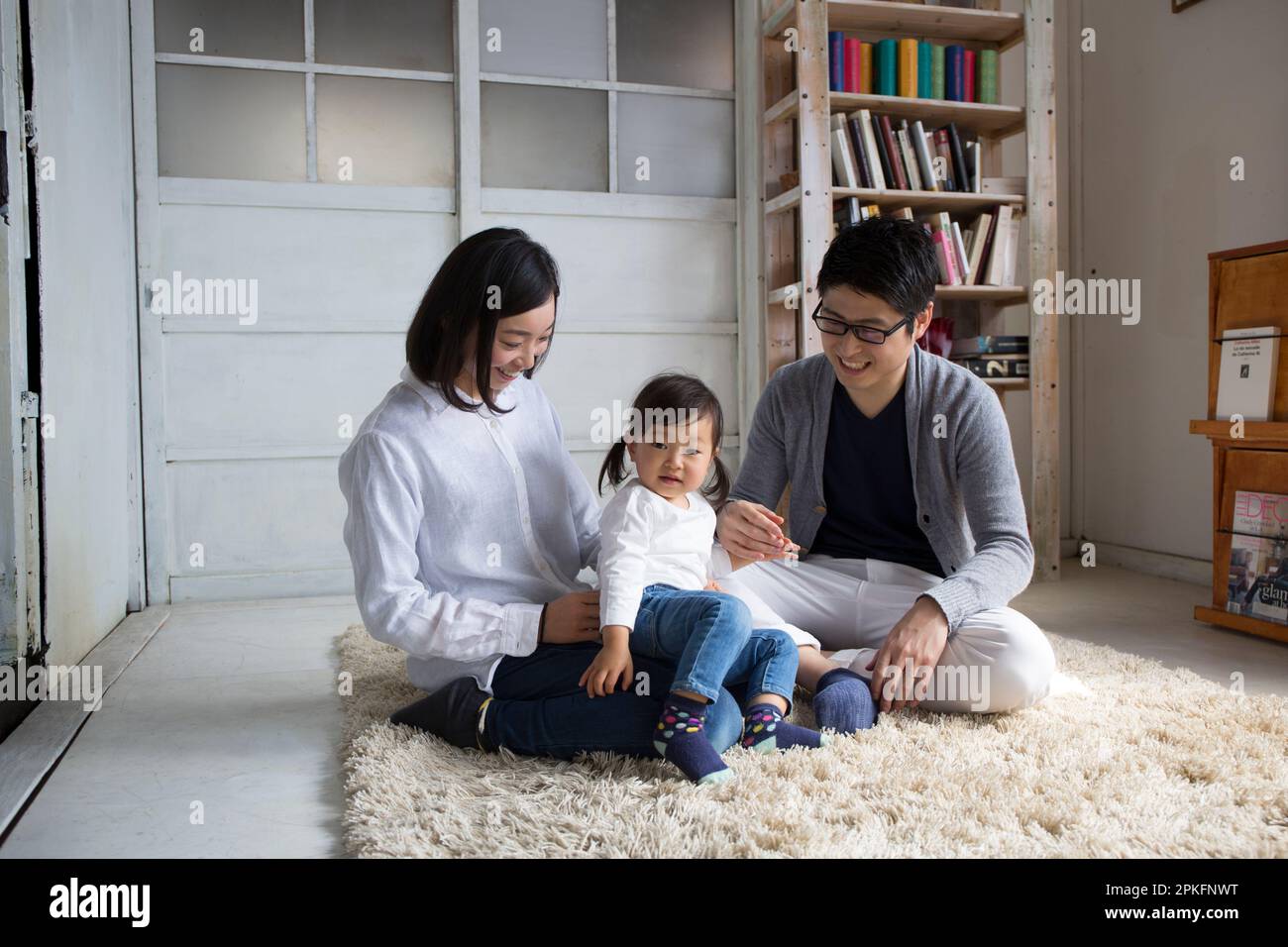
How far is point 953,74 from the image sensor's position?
11.6ft

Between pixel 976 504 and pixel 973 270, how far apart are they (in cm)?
190

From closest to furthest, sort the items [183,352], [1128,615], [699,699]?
[699,699]
[1128,615]
[183,352]

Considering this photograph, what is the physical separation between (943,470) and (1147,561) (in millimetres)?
2200

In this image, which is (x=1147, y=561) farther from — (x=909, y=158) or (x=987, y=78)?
(x=987, y=78)

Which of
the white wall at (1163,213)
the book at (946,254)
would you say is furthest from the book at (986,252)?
the white wall at (1163,213)

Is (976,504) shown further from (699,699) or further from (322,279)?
(322,279)

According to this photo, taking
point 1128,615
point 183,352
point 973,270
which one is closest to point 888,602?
point 1128,615

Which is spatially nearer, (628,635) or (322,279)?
(628,635)

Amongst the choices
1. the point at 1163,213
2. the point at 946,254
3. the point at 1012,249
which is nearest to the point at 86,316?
the point at 946,254

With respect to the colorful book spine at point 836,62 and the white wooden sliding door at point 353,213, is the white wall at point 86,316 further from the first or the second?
the colorful book spine at point 836,62

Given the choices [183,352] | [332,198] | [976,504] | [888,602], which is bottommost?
[888,602]

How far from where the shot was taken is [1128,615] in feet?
9.61

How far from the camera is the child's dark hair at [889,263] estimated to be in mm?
1836
